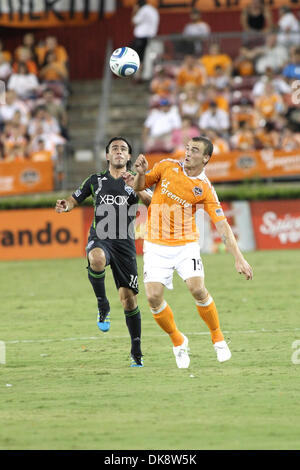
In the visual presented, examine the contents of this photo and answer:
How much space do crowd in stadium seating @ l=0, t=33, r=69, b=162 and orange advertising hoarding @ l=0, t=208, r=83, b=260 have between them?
1897mm

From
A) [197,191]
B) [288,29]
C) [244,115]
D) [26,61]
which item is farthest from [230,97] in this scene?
[197,191]

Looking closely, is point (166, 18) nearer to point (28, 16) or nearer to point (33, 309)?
point (28, 16)

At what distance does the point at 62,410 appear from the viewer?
24.9ft

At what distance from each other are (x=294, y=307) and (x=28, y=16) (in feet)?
57.9

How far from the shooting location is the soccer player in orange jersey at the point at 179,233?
9.13 m

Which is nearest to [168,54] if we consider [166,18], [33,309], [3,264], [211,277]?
[166,18]

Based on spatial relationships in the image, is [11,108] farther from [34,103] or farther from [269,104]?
[269,104]

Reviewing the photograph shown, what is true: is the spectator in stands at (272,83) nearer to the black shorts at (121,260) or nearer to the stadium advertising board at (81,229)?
the stadium advertising board at (81,229)

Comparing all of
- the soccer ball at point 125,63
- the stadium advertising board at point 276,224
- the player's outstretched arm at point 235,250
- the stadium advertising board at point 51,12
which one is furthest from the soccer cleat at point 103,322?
the stadium advertising board at point 51,12

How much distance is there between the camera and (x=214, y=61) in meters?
24.6

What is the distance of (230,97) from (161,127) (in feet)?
6.94

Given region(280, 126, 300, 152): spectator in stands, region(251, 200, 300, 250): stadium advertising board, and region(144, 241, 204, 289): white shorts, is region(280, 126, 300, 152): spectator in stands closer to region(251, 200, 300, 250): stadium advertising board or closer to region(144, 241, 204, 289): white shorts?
region(251, 200, 300, 250): stadium advertising board
